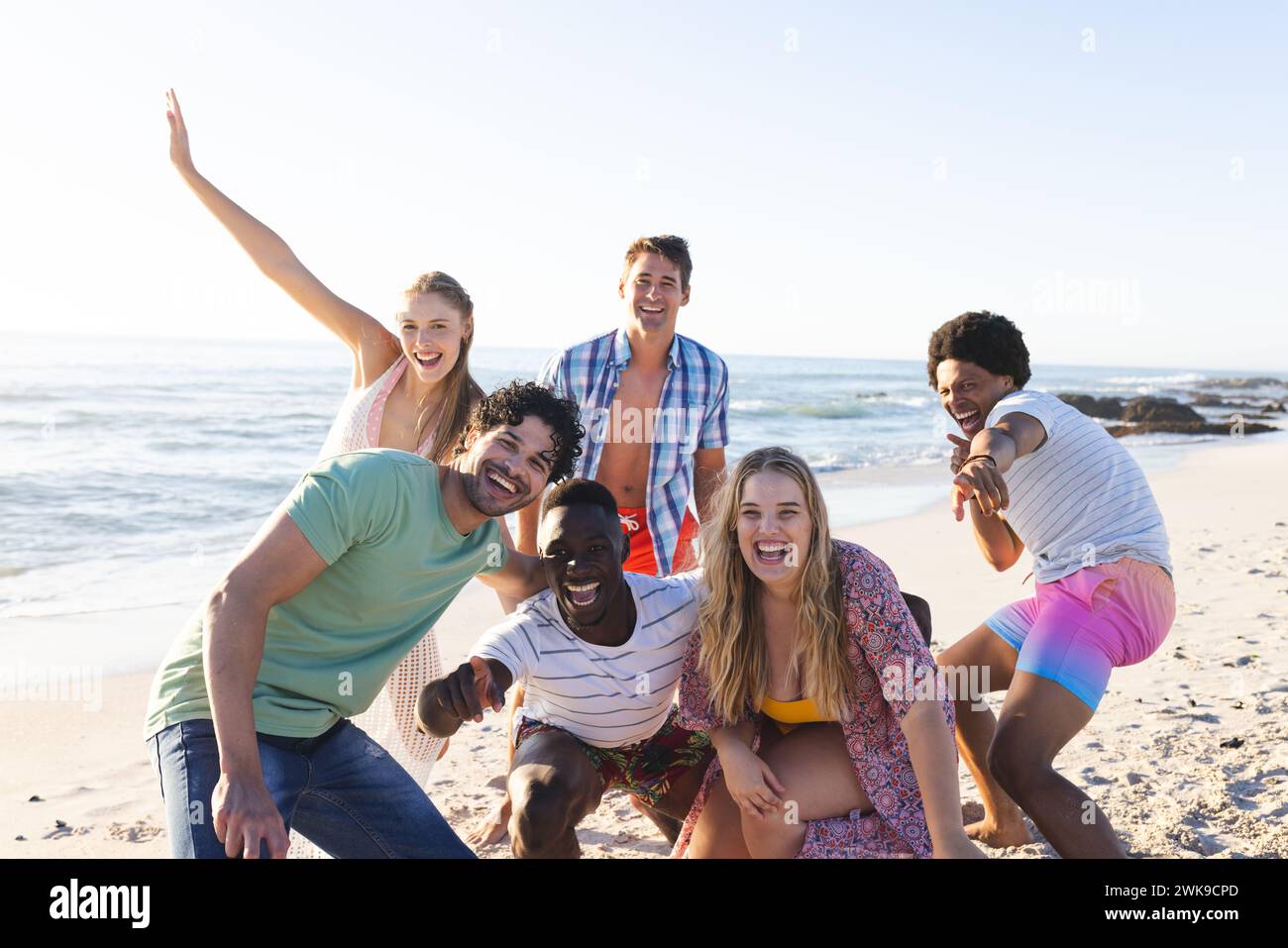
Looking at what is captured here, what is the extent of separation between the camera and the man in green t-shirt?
8.84 ft

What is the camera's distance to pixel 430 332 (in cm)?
436

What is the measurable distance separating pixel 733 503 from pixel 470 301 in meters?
1.74

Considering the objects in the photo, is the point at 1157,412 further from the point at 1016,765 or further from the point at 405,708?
the point at 405,708

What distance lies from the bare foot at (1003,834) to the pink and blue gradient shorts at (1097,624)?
0.79m

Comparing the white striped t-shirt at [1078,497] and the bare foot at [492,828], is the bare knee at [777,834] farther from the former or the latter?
the white striped t-shirt at [1078,497]

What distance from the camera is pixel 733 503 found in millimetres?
3570

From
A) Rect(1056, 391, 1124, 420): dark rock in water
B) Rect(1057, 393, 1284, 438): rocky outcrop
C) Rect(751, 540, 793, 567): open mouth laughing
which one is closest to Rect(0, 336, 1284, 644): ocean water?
Rect(1057, 393, 1284, 438): rocky outcrop

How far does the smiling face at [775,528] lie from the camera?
3424mm

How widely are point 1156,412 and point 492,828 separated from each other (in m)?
25.2

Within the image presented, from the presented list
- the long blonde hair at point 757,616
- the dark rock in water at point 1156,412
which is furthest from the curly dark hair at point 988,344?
the dark rock in water at point 1156,412

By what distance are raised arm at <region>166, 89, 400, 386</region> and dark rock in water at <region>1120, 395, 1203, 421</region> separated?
79.4 ft
